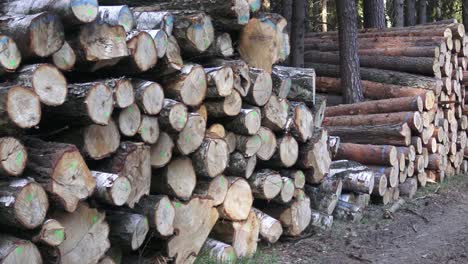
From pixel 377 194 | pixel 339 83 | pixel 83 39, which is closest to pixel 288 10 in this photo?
pixel 339 83

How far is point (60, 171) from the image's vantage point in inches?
146

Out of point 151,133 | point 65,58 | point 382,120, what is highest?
point 65,58

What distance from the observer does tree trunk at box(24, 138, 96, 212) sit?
367 centimetres

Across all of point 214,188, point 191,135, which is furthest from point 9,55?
point 214,188

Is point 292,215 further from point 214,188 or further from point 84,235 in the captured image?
point 84,235

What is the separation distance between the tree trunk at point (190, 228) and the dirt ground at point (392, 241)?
32.2 inches

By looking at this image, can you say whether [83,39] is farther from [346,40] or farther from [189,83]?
[346,40]

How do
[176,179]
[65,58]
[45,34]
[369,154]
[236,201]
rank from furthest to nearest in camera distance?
1. [369,154]
2. [236,201]
3. [176,179]
4. [65,58]
5. [45,34]

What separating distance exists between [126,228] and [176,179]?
72 centimetres

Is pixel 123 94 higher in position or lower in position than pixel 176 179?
higher

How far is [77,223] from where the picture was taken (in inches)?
159

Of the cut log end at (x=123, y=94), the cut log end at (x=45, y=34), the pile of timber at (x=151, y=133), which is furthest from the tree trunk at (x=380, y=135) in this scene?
the cut log end at (x=45, y=34)

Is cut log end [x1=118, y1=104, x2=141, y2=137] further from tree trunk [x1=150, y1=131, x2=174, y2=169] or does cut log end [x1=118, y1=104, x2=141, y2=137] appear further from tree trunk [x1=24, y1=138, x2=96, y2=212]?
tree trunk [x1=24, y1=138, x2=96, y2=212]

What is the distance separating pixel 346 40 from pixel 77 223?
742cm
